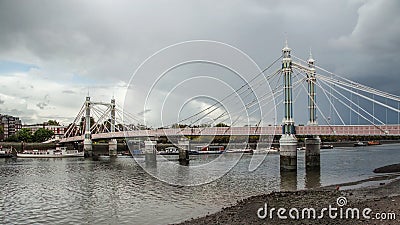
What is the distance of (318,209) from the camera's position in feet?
54.3

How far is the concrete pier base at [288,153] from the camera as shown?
36625mm

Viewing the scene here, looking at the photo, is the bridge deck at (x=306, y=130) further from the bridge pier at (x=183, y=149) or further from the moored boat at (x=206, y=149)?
the moored boat at (x=206, y=149)

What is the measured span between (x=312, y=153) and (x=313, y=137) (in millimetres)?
2107

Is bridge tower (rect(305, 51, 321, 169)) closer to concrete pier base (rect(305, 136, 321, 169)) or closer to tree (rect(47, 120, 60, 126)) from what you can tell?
concrete pier base (rect(305, 136, 321, 169))

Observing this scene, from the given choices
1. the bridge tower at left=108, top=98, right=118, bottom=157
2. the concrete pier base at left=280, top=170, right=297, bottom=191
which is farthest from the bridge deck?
the bridge tower at left=108, top=98, right=118, bottom=157

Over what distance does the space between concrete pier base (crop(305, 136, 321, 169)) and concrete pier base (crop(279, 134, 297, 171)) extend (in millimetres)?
4400

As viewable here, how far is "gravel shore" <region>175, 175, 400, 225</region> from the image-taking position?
563 inches

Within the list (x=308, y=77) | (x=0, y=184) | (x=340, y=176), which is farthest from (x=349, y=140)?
(x=0, y=184)

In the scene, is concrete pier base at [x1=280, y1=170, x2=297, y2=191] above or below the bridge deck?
below

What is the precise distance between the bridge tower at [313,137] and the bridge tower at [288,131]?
14.8ft

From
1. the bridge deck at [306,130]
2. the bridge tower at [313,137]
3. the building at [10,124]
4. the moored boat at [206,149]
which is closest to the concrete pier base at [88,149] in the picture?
the moored boat at [206,149]

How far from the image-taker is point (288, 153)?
37062mm

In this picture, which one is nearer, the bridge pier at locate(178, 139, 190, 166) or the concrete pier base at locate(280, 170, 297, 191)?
the concrete pier base at locate(280, 170, 297, 191)

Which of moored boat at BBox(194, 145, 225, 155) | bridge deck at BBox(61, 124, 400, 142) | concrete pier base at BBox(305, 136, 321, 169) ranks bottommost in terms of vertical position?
moored boat at BBox(194, 145, 225, 155)
